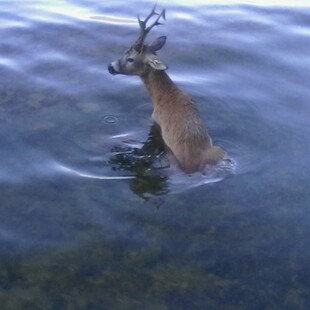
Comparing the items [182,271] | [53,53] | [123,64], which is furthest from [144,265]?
[53,53]

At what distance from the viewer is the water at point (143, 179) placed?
4.85 m

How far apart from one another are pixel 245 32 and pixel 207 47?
739 mm

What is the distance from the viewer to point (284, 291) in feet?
15.8

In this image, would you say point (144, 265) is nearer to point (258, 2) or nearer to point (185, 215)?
point (185, 215)

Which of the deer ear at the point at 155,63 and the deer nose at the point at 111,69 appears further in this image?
the deer nose at the point at 111,69

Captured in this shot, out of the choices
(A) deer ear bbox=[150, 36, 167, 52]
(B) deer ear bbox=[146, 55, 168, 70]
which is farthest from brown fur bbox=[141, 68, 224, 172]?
(A) deer ear bbox=[150, 36, 167, 52]

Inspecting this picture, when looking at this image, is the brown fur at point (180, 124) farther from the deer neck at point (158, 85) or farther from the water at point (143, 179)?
the water at point (143, 179)

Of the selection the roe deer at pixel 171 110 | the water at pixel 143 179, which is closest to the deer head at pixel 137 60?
Answer: the roe deer at pixel 171 110

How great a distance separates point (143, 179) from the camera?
6.00m

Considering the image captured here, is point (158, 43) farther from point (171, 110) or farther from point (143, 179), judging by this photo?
point (143, 179)

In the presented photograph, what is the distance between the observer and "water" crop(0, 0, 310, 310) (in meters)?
4.85

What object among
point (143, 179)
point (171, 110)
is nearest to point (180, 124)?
point (171, 110)

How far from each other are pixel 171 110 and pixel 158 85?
1.67ft

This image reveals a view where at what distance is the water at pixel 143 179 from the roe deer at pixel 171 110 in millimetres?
187
